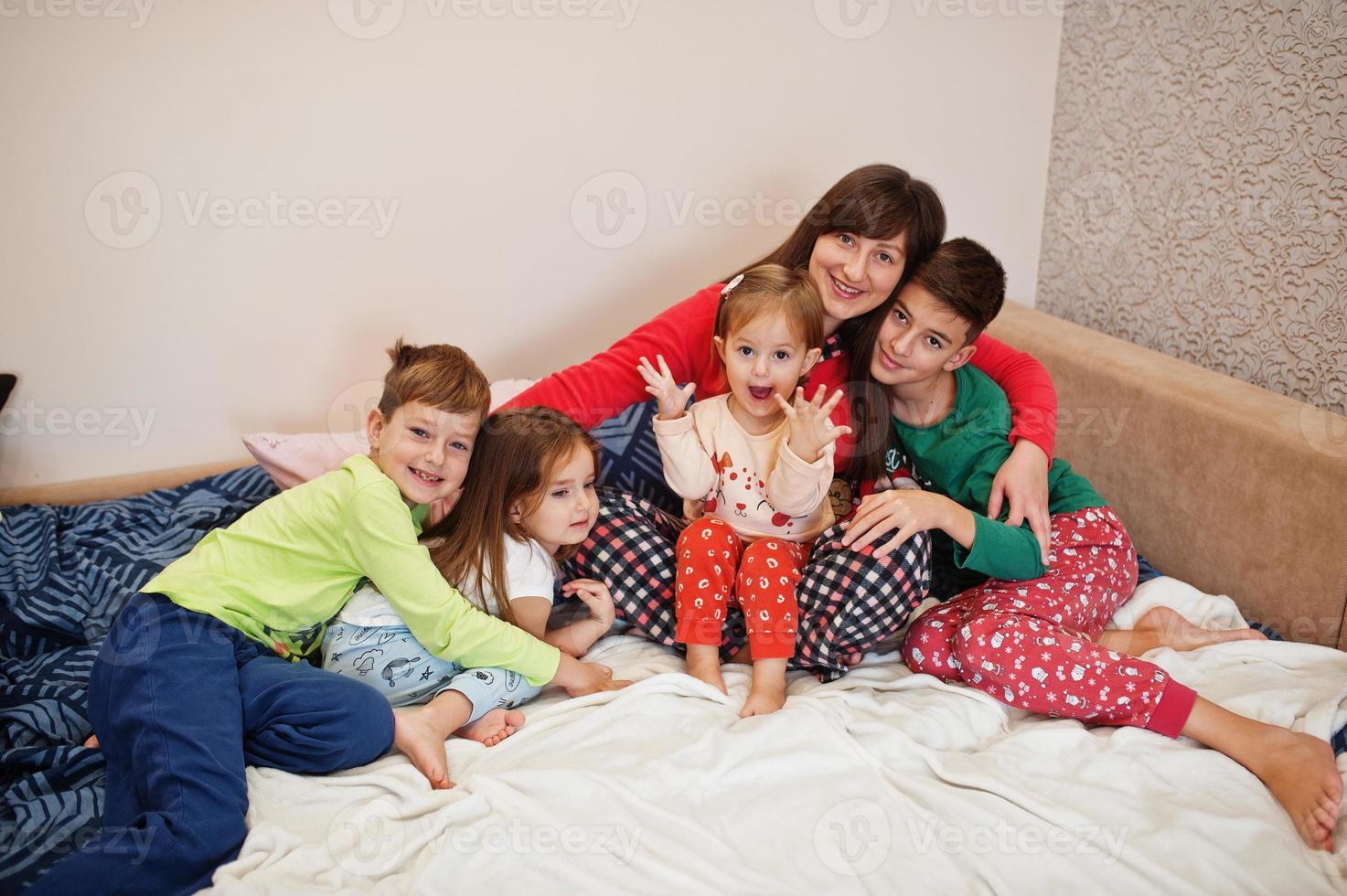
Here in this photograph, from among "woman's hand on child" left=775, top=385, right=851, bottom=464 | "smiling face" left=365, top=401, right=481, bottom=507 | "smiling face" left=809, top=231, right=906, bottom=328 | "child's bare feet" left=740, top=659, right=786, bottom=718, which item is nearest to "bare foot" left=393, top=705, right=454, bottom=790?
"smiling face" left=365, top=401, right=481, bottom=507

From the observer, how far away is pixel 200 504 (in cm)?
183

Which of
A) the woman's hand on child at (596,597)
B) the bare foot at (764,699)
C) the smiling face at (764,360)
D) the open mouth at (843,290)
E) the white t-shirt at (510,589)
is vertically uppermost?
the open mouth at (843,290)

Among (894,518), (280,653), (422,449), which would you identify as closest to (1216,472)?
(894,518)

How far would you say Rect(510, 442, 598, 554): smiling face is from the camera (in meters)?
1.51

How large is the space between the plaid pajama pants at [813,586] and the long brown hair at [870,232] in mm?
209

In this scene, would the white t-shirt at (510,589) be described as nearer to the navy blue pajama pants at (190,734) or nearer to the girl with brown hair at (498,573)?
the girl with brown hair at (498,573)

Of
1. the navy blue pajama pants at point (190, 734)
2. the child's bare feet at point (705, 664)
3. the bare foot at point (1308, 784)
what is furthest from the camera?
the child's bare feet at point (705, 664)

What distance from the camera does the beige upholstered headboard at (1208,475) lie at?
61.6 inches

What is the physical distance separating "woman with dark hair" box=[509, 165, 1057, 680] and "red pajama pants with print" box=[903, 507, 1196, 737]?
7 centimetres

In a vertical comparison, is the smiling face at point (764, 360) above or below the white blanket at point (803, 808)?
above

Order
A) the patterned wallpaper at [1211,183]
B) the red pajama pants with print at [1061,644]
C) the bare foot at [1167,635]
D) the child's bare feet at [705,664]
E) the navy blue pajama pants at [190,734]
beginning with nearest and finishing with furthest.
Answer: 1. the navy blue pajama pants at [190,734]
2. the red pajama pants with print at [1061,644]
3. the child's bare feet at [705,664]
4. the bare foot at [1167,635]
5. the patterned wallpaper at [1211,183]

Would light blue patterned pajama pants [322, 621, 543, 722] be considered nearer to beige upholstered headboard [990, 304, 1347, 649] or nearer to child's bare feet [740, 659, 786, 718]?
child's bare feet [740, 659, 786, 718]

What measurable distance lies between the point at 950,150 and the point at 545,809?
170 centimetres

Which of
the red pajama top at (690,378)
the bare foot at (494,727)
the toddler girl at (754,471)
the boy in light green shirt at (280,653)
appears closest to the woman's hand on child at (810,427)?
the toddler girl at (754,471)
